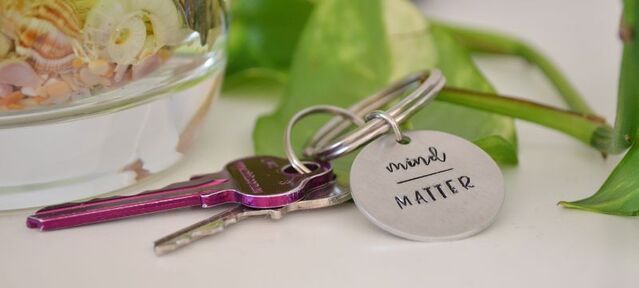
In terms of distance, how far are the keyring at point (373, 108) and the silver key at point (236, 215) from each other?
0.09ft

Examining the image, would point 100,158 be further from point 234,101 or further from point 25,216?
point 234,101

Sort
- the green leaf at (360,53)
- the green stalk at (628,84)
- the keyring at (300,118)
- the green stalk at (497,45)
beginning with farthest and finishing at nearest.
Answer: the green stalk at (497,45)
the green leaf at (360,53)
the keyring at (300,118)
the green stalk at (628,84)

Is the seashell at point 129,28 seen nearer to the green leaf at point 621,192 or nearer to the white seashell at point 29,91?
the white seashell at point 29,91

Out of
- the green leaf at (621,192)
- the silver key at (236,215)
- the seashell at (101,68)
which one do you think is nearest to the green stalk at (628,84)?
the green leaf at (621,192)

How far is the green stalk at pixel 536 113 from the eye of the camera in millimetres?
473

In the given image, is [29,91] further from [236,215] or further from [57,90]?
[236,215]

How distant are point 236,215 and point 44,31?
128 millimetres

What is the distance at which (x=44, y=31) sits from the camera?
0.38 meters

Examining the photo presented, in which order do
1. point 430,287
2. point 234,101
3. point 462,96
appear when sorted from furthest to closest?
point 234,101, point 462,96, point 430,287

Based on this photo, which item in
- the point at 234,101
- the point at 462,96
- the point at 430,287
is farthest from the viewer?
the point at 234,101

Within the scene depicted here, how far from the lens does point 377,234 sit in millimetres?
402

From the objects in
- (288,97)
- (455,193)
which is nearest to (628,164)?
(455,193)

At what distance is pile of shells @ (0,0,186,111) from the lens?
38 centimetres

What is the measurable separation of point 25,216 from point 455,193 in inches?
9.0
